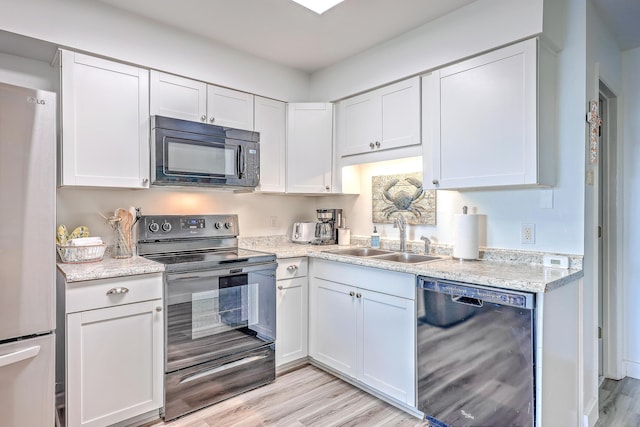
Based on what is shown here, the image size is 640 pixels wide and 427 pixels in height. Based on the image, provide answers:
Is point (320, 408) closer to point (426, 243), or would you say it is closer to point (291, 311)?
point (291, 311)

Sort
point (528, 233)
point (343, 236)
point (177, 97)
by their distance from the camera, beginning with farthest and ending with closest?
point (343, 236), point (177, 97), point (528, 233)

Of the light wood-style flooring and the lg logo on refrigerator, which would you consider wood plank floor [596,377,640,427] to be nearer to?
the light wood-style flooring

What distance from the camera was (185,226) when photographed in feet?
8.80

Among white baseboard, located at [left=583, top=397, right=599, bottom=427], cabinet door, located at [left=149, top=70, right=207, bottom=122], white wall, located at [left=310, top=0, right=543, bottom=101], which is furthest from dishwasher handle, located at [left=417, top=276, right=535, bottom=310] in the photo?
cabinet door, located at [left=149, top=70, right=207, bottom=122]

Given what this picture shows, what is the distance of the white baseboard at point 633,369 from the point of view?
2613 millimetres

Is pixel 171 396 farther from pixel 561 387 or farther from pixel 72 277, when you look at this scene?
pixel 561 387

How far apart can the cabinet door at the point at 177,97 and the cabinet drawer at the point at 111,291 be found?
1.09 meters

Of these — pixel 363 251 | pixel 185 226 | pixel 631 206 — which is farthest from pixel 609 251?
pixel 185 226

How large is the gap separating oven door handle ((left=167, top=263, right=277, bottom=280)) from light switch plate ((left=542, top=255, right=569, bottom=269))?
1685 mm

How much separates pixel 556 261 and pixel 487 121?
874 millimetres

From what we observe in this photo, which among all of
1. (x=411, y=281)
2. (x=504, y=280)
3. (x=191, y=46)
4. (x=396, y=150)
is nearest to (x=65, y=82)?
(x=191, y=46)

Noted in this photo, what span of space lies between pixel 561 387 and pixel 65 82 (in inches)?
122

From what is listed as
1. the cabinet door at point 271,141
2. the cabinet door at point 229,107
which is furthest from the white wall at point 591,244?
the cabinet door at point 229,107

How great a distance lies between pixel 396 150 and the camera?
8.54 feet
